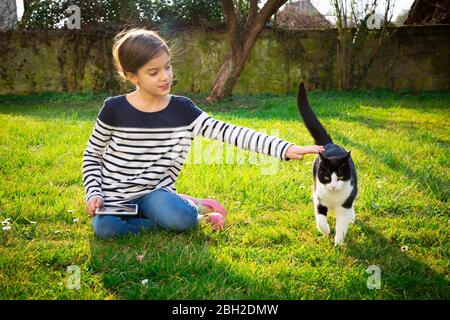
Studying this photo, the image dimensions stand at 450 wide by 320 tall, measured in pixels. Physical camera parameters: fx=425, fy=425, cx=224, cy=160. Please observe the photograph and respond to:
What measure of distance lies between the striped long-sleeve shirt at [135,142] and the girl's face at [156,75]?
0.55 feet

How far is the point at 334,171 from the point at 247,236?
627 millimetres

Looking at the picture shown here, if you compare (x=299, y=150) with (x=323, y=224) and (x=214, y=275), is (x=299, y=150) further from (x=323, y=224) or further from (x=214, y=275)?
(x=214, y=275)

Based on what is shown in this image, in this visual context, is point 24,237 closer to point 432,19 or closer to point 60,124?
point 60,124

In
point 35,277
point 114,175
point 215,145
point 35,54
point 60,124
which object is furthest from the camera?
point 35,54

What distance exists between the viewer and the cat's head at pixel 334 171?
2.36 meters

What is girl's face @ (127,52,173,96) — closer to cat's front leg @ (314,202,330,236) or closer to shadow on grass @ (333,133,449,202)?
cat's front leg @ (314,202,330,236)

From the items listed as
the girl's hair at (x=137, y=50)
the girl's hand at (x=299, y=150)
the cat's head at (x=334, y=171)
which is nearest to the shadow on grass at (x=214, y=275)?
the cat's head at (x=334, y=171)

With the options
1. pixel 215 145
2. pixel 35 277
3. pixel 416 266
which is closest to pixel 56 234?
pixel 35 277

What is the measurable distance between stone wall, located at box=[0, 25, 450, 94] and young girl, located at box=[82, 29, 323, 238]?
7.01 meters

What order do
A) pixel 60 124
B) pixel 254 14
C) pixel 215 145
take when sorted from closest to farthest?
pixel 215 145
pixel 60 124
pixel 254 14

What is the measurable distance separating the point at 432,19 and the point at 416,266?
960 cm

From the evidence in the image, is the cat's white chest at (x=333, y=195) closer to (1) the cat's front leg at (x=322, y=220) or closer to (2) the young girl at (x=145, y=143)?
(1) the cat's front leg at (x=322, y=220)

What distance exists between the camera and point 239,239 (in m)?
Answer: 2.49

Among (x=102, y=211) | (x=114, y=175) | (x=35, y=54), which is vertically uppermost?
(x=35, y=54)
